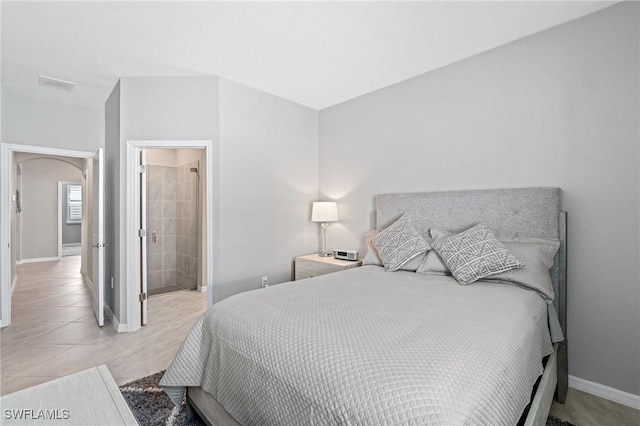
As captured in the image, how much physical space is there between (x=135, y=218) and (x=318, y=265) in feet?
6.47

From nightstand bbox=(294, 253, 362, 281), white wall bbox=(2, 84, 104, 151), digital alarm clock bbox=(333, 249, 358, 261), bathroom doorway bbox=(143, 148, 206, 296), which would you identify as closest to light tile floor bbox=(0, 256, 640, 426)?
bathroom doorway bbox=(143, 148, 206, 296)

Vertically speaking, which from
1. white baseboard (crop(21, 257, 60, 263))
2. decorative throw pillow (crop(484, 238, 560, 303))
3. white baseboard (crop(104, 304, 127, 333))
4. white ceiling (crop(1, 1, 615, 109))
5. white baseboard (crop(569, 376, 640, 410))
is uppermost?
white ceiling (crop(1, 1, 615, 109))

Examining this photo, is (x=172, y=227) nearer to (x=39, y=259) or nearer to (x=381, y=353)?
(x=39, y=259)

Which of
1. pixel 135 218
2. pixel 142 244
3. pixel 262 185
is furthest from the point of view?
pixel 262 185

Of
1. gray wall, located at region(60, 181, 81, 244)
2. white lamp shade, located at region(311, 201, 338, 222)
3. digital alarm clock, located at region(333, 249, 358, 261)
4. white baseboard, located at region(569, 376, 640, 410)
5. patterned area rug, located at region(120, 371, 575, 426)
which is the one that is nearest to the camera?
patterned area rug, located at region(120, 371, 575, 426)

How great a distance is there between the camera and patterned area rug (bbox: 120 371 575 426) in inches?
69.5

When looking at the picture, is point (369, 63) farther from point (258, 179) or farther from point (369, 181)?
point (258, 179)

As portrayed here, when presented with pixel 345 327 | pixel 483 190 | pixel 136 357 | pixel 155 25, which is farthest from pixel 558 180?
pixel 136 357

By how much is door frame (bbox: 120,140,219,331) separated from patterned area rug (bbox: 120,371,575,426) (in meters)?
1.09

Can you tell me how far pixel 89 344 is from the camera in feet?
9.26

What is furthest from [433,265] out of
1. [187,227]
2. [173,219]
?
[173,219]

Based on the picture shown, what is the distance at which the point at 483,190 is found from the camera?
2.57 metres

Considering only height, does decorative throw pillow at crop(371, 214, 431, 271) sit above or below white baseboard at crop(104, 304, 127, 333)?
above

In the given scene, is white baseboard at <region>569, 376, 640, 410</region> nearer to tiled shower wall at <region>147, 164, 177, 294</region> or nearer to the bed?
the bed
